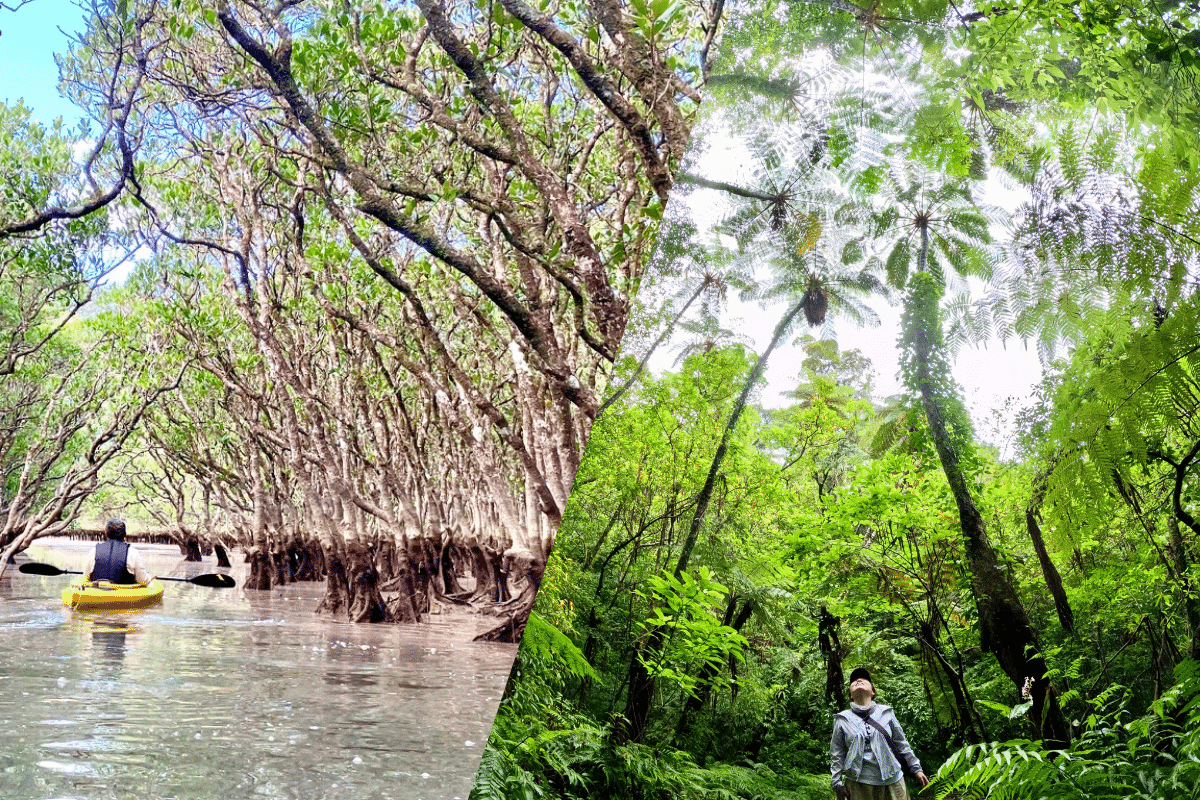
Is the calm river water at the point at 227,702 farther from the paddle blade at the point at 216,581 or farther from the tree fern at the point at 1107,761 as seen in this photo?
the tree fern at the point at 1107,761

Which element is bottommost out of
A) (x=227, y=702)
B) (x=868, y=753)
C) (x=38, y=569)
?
(x=227, y=702)

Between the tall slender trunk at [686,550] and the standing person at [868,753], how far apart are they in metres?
0.12

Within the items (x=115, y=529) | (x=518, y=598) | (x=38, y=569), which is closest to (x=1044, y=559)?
(x=518, y=598)

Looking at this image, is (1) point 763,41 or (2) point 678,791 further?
(1) point 763,41

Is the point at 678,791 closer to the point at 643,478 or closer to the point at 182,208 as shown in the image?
the point at 643,478

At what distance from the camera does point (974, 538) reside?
1.67 feet

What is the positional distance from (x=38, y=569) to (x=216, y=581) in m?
4.04

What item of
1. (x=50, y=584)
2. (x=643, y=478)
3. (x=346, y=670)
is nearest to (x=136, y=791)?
(x=346, y=670)

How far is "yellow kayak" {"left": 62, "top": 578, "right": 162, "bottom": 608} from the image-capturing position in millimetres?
11805

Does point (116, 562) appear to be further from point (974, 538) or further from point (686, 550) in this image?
point (974, 538)

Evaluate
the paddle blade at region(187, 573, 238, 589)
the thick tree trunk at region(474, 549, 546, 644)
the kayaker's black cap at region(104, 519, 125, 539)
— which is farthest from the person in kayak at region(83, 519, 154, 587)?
the thick tree trunk at region(474, 549, 546, 644)

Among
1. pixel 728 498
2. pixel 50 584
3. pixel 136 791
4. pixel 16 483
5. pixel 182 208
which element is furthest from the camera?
pixel 50 584

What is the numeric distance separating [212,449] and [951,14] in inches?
723

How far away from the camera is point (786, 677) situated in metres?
0.51
